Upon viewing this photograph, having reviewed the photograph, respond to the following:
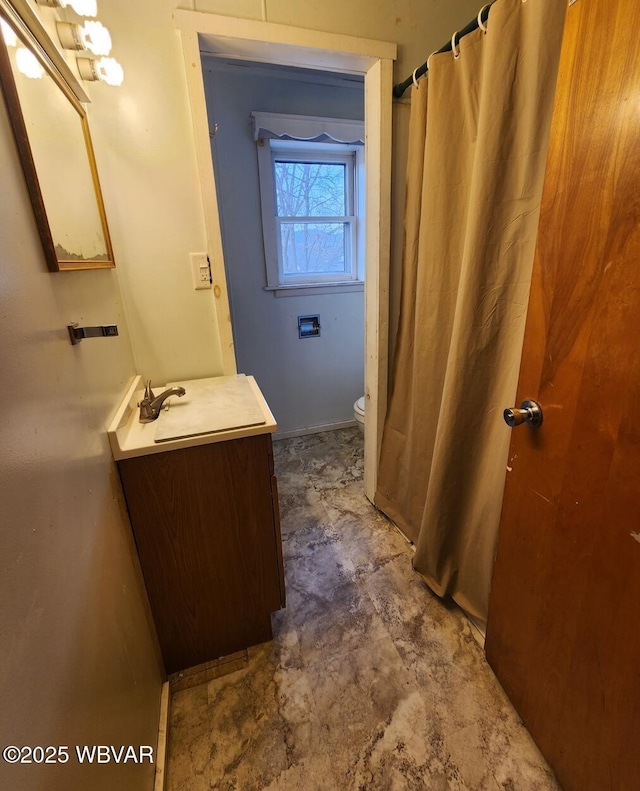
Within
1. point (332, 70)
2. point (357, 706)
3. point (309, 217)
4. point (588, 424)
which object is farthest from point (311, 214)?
point (357, 706)

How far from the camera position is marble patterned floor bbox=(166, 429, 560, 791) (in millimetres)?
1035

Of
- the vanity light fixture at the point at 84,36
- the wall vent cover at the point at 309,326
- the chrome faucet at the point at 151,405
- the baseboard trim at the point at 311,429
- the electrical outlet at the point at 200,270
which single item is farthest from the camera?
the baseboard trim at the point at 311,429

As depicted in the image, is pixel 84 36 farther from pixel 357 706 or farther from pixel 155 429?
pixel 357 706

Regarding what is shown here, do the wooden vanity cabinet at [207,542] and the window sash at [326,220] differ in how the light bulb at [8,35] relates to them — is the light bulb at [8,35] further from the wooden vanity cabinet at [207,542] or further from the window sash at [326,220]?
the window sash at [326,220]

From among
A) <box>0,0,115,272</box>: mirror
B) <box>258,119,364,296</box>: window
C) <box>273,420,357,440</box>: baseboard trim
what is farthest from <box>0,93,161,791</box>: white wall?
<box>273,420,357,440</box>: baseboard trim

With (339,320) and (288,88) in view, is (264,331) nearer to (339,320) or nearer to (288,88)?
(339,320)

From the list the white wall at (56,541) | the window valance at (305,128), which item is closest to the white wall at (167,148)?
the white wall at (56,541)

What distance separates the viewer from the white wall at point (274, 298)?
7.25 feet

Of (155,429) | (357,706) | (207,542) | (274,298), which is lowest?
(357,706)

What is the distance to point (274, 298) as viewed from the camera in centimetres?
259

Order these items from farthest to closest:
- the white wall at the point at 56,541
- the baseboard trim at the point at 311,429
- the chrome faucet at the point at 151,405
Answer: the baseboard trim at the point at 311,429 → the chrome faucet at the point at 151,405 → the white wall at the point at 56,541

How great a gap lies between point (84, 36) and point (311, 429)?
2.38m

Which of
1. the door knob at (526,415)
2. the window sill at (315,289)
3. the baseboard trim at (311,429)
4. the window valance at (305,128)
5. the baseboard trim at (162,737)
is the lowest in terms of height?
the baseboard trim at (162,737)

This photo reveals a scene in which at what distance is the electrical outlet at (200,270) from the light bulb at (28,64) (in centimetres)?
69
